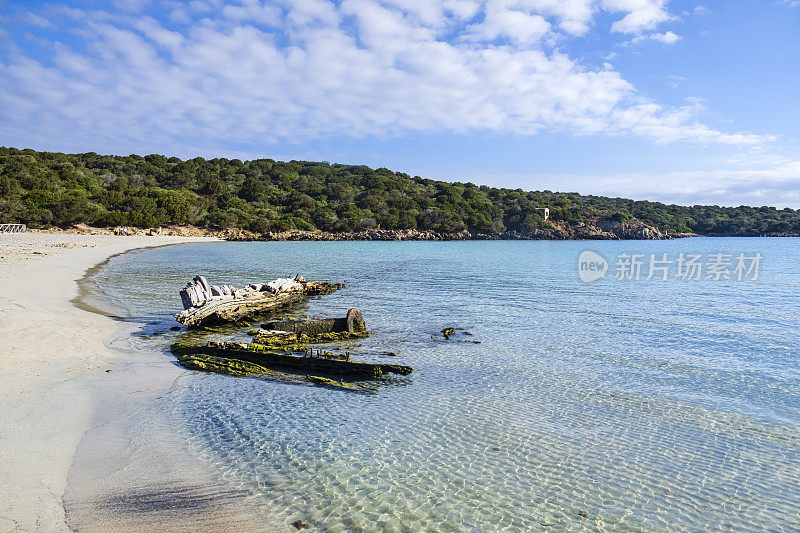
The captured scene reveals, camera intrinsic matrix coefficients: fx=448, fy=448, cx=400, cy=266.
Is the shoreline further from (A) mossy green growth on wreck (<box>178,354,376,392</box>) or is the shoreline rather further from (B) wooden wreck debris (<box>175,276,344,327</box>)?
(A) mossy green growth on wreck (<box>178,354,376,392</box>)

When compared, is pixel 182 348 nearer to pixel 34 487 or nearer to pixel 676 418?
pixel 34 487

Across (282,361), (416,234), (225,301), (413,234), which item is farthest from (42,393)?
(416,234)

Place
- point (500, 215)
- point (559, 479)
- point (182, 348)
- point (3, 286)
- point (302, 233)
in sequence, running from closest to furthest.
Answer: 1. point (559, 479)
2. point (182, 348)
3. point (3, 286)
4. point (302, 233)
5. point (500, 215)

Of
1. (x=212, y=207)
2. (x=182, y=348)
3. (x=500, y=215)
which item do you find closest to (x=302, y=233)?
(x=212, y=207)

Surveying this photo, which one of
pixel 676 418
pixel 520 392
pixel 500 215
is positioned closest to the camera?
pixel 676 418

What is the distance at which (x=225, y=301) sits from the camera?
46.3 feet

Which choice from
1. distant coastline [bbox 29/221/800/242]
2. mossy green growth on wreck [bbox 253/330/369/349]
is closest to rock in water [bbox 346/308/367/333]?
mossy green growth on wreck [bbox 253/330/369/349]

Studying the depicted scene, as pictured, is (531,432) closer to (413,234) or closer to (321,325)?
(321,325)

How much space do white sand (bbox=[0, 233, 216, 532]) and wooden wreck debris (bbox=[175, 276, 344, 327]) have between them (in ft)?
6.76

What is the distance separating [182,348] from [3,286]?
11.9 m

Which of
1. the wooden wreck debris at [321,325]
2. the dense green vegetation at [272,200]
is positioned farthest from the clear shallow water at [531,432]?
the dense green vegetation at [272,200]

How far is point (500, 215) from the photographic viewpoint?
118 m

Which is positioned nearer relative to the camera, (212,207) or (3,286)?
(3,286)

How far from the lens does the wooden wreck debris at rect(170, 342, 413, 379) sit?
8.93 metres
